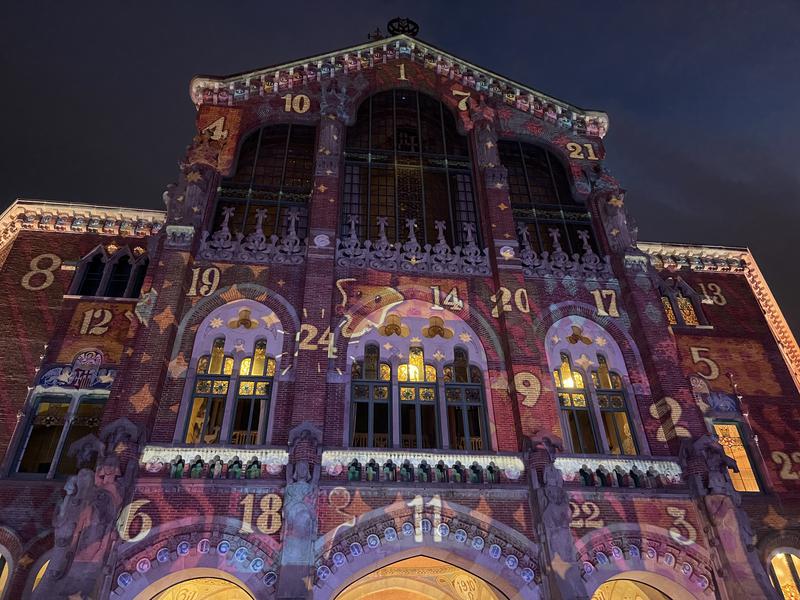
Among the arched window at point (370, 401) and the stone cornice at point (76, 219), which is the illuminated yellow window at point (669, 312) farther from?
the stone cornice at point (76, 219)

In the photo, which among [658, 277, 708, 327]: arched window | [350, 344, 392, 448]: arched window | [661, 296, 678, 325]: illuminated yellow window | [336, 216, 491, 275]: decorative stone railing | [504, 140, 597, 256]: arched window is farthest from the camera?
[504, 140, 597, 256]: arched window

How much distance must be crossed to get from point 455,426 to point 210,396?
7609mm

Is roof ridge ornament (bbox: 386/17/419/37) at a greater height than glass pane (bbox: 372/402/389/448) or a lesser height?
greater

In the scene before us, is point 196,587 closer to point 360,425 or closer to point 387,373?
point 360,425

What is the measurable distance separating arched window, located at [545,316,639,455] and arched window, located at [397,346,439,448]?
416 centimetres

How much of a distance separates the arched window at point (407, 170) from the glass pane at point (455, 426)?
7139 millimetres

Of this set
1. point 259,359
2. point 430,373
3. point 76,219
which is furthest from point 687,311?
point 76,219

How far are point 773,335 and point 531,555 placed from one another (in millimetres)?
15603

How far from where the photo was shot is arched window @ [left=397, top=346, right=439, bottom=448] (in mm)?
18531

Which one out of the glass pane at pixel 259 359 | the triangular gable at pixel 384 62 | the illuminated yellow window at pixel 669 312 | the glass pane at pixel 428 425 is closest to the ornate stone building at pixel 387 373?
the glass pane at pixel 259 359

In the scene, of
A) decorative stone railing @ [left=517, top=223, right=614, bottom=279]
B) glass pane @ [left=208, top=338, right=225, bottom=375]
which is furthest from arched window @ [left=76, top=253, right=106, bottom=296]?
decorative stone railing @ [left=517, top=223, right=614, bottom=279]

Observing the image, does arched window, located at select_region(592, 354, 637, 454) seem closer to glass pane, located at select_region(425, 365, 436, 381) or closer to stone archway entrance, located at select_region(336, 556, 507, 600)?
glass pane, located at select_region(425, 365, 436, 381)

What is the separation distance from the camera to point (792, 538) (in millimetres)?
18531

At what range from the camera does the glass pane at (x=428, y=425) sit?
18656 millimetres
